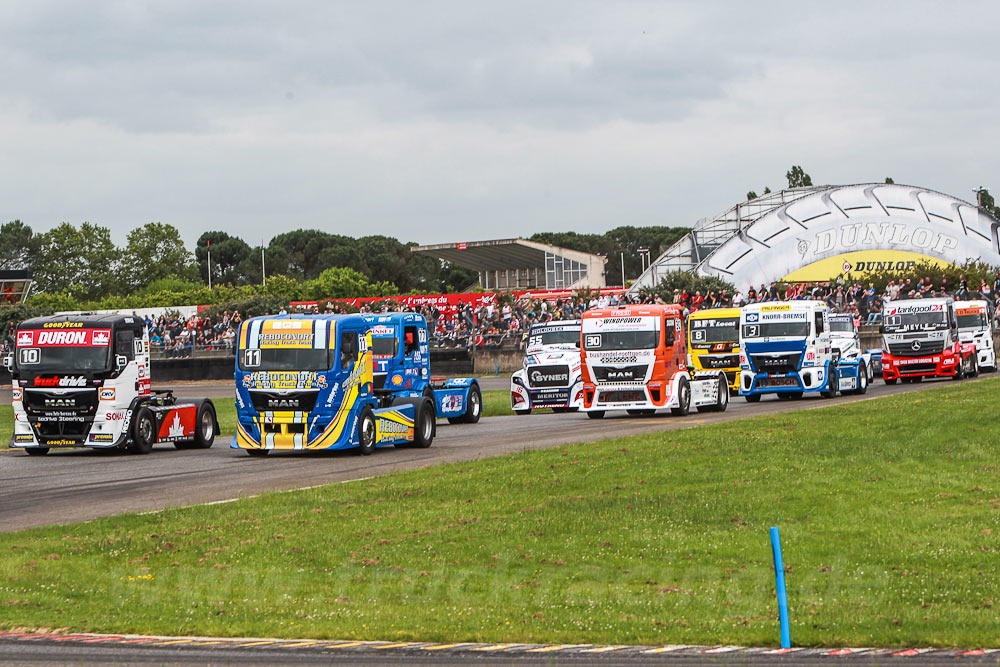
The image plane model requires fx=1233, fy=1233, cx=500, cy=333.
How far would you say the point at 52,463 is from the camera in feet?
77.5

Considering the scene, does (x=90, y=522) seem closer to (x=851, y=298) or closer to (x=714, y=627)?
(x=714, y=627)

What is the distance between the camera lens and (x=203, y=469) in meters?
21.4

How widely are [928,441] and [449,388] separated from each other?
14.8 meters

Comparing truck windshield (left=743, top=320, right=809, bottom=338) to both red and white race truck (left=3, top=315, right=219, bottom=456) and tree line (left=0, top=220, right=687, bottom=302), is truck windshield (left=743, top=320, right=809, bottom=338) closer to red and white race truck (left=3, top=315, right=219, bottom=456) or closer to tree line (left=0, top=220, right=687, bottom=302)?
red and white race truck (left=3, top=315, right=219, bottom=456)

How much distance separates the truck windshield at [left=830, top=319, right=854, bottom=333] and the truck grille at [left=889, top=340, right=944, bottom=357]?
4309 millimetres

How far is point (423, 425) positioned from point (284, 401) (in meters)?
3.18

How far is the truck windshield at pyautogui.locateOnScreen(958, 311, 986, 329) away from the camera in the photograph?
155 feet

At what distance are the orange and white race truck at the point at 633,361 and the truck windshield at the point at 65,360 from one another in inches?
492

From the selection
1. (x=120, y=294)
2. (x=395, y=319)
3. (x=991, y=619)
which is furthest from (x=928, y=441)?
(x=120, y=294)

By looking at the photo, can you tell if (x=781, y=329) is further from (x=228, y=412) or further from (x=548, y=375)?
(x=228, y=412)

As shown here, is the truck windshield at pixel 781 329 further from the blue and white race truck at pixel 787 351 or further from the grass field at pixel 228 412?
the grass field at pixel 228 412

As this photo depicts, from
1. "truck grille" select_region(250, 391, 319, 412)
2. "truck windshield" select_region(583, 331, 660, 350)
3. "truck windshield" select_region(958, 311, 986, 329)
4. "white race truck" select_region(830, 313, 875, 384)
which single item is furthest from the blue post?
"truck windshield" select_region(958, 311, 986, 329)

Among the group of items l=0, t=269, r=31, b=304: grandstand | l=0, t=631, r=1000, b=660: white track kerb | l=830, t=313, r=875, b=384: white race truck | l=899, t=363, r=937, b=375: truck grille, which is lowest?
l=0, t=631, r=1000, b=660: white track kerb

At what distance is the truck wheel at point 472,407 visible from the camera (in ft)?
105
